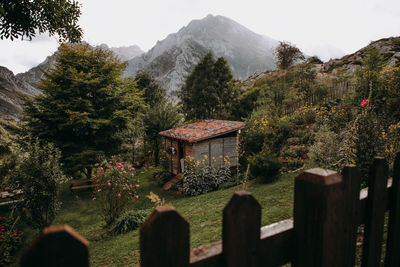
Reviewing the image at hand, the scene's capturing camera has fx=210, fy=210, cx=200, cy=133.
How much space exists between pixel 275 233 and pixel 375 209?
694mm

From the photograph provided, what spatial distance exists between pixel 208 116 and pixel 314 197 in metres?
20.7

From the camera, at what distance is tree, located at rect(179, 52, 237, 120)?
2112 centimetres

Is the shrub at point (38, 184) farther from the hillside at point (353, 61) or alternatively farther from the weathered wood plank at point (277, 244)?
the hillside at point (353, 61)

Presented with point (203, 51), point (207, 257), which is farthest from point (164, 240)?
point (203, 51)

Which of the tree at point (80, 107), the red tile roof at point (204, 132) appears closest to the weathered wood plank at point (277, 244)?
the red tile roof at point (204, 132)

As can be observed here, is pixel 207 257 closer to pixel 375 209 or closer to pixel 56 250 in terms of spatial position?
pixel 56 250

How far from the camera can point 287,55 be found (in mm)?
30062

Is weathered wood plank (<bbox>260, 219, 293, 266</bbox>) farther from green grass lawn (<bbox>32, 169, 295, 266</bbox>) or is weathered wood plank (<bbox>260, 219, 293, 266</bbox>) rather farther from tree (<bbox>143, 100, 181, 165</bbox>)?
tree (<bbox>143, 100, 181, 165</bbox>)

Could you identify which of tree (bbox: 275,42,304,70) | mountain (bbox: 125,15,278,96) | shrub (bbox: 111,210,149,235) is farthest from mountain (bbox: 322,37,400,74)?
mountain (bbox: 125,15,278,96)

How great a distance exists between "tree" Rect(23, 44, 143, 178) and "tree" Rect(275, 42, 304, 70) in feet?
82.4

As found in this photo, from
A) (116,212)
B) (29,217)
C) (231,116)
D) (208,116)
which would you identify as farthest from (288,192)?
(208,116)

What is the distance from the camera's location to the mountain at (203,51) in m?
88.7

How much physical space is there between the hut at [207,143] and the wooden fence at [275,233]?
10239 millimetres

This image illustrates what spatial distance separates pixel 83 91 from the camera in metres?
11.9
